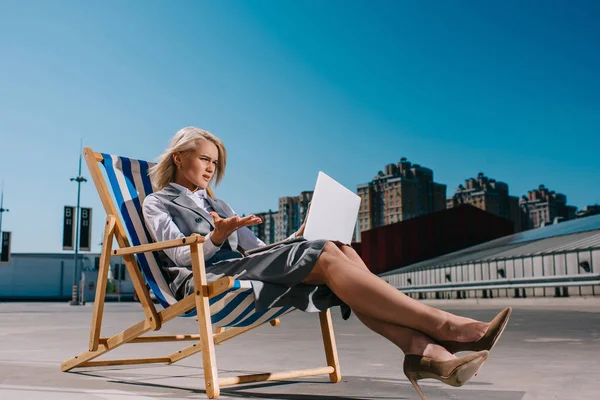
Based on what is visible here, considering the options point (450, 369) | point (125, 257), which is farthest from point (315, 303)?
point (125, 257)

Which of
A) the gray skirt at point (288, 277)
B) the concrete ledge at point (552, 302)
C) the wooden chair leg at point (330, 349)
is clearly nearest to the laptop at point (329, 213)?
the gray skirt at point (288, 277)

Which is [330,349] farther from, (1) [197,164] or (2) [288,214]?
(2) [288,214]

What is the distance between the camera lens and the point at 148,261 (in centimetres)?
312

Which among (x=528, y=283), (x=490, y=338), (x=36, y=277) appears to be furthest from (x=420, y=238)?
(x=36, y=277)

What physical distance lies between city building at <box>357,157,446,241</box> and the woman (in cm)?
7872

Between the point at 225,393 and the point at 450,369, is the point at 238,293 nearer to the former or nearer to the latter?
the point at 225,393

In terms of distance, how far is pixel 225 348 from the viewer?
5.15 m

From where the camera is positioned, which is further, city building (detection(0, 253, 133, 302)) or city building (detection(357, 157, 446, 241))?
city building (detection(357, 157, 446, 241))

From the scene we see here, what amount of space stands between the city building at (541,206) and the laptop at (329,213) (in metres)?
104

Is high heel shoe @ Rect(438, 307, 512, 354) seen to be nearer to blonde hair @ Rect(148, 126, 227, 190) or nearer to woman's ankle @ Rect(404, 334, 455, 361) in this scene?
woman's ankle @ Rect(404, 334, 455, 361)

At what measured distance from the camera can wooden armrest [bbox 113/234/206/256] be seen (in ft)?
8.46

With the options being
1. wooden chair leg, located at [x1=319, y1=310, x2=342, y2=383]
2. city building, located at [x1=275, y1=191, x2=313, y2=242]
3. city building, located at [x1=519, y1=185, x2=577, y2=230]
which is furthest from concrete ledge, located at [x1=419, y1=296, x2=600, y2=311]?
city building, located at [x1=519, y1=185, x2=577, y2=230]

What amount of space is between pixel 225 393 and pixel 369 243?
3430 cm

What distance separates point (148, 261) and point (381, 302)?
1.40 m
